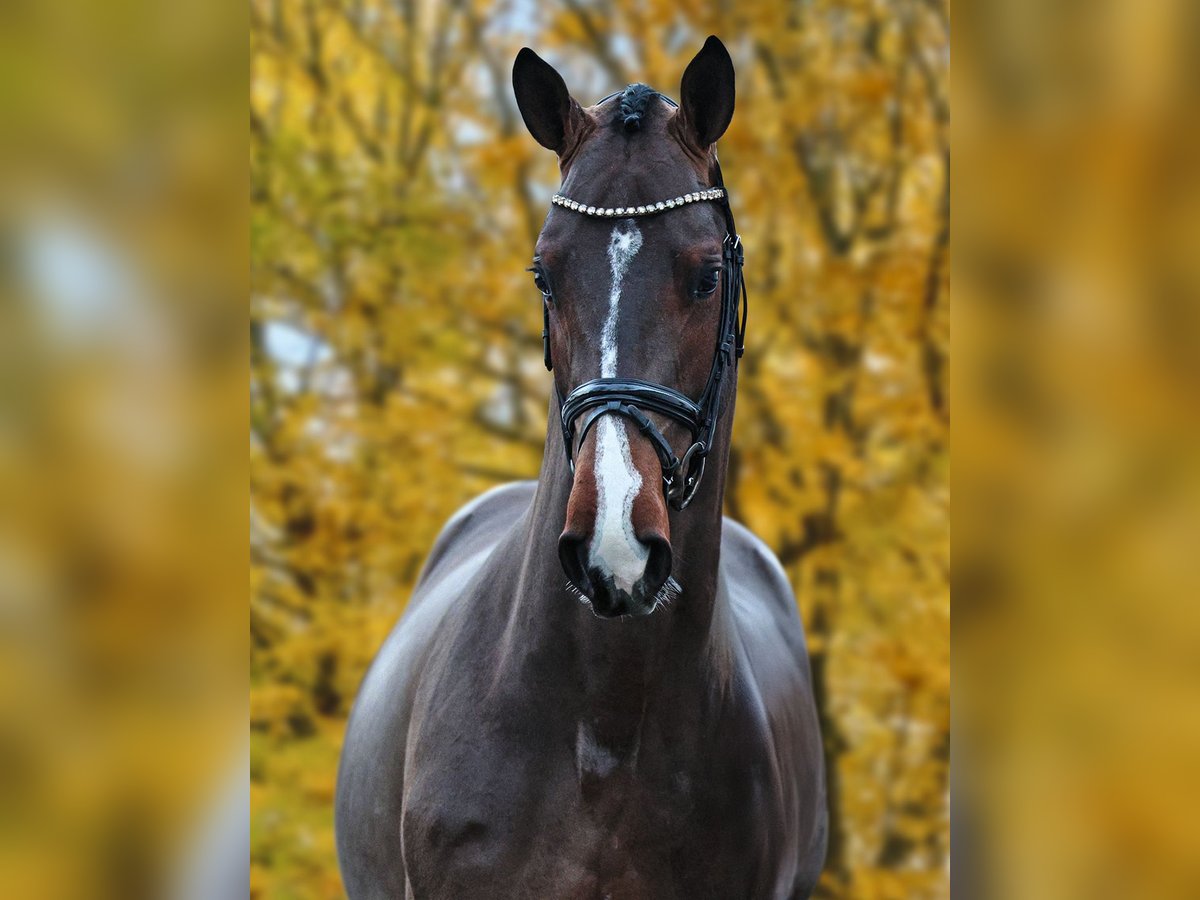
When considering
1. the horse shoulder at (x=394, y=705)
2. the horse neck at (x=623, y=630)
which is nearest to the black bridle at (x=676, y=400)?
the horse neck at (x=623, y=630)

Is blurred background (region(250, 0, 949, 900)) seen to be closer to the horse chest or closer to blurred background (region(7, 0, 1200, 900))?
the horse chest

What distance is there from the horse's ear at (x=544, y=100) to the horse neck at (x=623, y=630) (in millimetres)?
545

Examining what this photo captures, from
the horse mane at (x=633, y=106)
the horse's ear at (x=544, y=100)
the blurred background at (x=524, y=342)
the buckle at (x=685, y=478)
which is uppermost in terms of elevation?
the blurred background at (x=524, y=342)

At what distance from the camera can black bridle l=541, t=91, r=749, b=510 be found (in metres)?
2.03

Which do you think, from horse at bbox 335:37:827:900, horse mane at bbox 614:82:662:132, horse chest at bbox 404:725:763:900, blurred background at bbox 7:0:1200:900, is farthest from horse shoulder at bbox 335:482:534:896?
blurred background at bbox 7:0:1200:900

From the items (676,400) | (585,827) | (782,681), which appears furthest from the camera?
(782,681)

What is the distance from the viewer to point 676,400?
2.09 metres

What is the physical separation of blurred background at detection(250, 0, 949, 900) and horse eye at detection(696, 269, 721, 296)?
355cm

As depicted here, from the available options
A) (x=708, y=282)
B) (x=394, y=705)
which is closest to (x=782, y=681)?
(x=394, y=705)

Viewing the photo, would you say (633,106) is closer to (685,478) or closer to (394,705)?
(685,478)

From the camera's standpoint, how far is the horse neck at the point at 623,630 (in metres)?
2.32

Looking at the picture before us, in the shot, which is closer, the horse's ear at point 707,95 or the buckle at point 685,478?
the buckle at point 685,478

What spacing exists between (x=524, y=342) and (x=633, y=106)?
12.1ft

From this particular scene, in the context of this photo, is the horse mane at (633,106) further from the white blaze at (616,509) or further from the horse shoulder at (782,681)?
the horse shoulder at (782,681)
